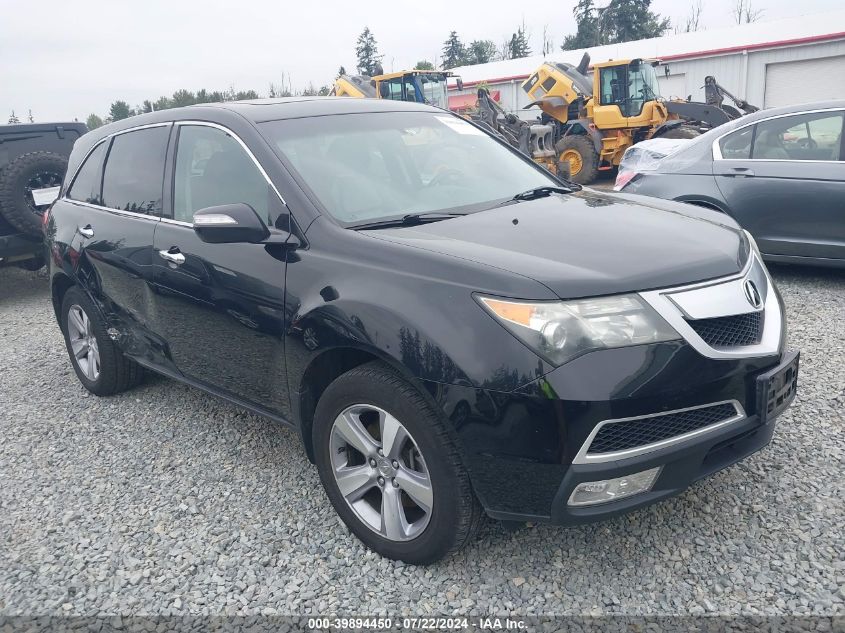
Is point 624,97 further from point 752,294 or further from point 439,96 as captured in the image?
point 752,294

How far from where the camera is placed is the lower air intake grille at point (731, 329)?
2.34 meters

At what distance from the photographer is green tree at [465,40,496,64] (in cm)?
7350

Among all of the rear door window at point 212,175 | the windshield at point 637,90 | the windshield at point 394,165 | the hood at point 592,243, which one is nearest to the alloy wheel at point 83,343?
the rear door window at point 212,175

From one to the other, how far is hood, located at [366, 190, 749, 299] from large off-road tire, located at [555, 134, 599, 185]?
12.7 meters

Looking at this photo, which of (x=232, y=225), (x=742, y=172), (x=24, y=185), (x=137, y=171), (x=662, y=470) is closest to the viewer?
(x=662, y=470)

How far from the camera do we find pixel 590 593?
8.23 feet

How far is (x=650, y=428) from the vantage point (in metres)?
2.26

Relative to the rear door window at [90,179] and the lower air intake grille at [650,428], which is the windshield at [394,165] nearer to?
the lower air intake grille at [650,428]

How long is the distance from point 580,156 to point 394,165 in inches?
519

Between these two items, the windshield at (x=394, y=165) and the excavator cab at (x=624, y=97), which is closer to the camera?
the windshield at (x=394, y=165)

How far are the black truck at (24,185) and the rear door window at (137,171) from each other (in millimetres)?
3639

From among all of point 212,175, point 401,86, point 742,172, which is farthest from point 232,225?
point 401,86

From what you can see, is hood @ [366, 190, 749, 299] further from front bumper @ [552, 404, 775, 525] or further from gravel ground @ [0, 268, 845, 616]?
gravel ground @ [0, 268, 845, 616]

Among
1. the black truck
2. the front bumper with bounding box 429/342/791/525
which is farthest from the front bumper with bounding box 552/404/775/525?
the black truck
